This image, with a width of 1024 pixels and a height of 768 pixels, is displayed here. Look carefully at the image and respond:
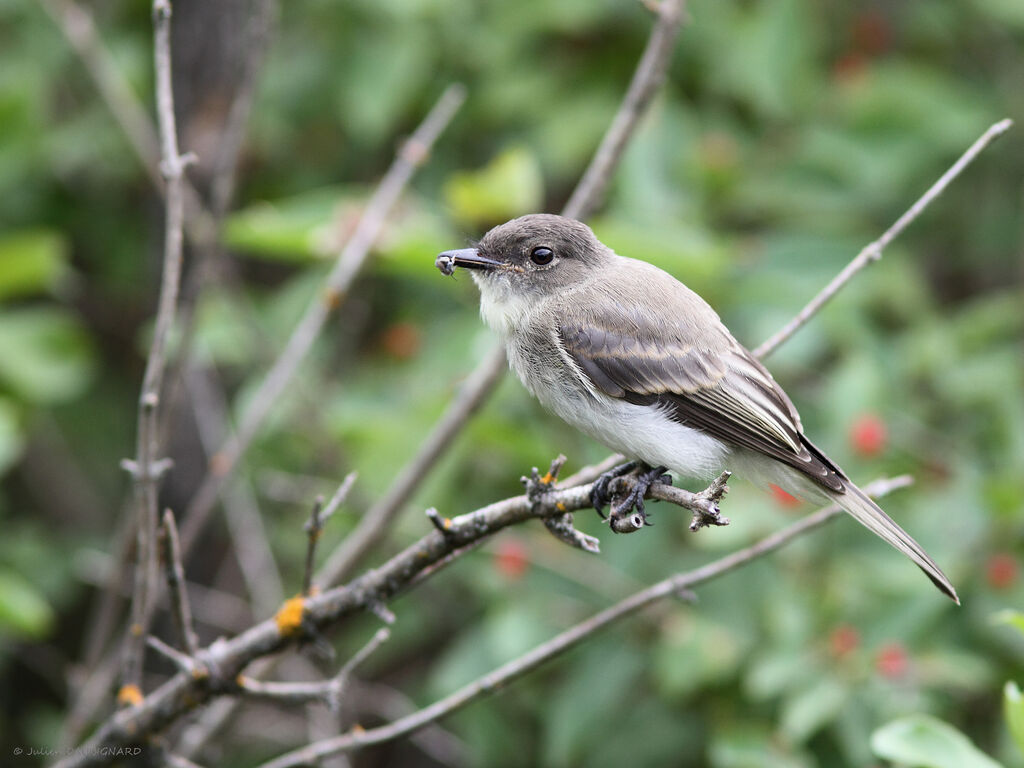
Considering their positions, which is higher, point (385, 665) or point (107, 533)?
point (107, 533)

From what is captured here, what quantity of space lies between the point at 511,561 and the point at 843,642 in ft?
3.69

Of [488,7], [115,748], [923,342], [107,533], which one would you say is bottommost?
[115,748]

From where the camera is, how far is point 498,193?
367 centimetres

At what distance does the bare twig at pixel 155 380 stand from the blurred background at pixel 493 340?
28.0 inches

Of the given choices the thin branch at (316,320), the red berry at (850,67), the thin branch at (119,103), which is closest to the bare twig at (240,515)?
the thin branch at (316,320)

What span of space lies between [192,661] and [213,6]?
3048mm

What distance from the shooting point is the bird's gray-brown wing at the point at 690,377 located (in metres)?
2.91

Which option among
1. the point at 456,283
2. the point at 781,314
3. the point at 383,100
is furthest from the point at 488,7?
the point at 781,314

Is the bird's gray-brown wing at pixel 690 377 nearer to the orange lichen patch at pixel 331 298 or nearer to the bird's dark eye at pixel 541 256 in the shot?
the bird's dark eye at pixel 541 256

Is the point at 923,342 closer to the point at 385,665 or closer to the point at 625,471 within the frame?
the point at 625,471

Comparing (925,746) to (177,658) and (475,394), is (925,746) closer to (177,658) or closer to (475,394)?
(475,394)

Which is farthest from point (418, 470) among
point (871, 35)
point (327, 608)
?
point (871, 35)

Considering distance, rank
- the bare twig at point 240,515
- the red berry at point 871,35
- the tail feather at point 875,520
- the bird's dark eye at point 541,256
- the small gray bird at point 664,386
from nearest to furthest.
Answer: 1. the tail feather at point 875,520
2. the small gray bird at point 664,386
3. the bird's dark eye at point 541,256
4. the bare twig at point 240,515
5. the red berry at point 871,35

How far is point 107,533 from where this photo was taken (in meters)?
5.64
